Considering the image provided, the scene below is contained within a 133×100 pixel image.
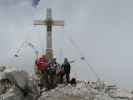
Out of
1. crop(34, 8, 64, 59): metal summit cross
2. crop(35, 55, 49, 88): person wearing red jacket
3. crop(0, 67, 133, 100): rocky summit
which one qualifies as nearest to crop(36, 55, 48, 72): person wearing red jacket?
crop(35, 55, 49, 88): person wearing red jacket

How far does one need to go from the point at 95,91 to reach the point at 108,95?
41.8 inches

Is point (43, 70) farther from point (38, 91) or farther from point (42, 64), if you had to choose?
point (38, 91)

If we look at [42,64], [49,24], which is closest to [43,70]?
[42,64]

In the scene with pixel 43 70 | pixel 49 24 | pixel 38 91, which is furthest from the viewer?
pixel 49 24

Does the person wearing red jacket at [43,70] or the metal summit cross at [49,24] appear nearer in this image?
the person wearing red jacket at [43,70]

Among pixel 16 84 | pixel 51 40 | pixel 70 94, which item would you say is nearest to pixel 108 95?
pixel 70 94

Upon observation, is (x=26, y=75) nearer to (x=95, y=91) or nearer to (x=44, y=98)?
(x=44, y=98)

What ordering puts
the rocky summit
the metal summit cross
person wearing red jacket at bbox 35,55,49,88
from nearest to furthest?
the rocky summit < person wearing red jacket at bbox 35,55,49,88 < the metal summit cross

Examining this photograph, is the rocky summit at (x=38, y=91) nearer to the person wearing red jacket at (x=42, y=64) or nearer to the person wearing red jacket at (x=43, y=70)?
the person wearing red jacket at (x=43, y=70)

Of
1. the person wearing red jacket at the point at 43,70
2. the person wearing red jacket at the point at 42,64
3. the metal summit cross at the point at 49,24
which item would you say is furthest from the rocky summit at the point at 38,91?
the metal summit cross at the point at 49,24

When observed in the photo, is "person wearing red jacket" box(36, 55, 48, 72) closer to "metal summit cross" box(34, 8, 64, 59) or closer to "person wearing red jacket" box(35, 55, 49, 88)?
"person wearing red jacket" box(35, 55, 49, 88)

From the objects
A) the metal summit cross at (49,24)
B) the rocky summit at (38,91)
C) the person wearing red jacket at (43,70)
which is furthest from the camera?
the metal summit cross at (49,24)

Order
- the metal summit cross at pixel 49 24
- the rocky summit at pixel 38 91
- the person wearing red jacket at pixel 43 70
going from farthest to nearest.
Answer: the metal summit cross at pixel 49 24 → the person wearing red jacket at pixel 43 70 → the rocky summit at pixel 38 91

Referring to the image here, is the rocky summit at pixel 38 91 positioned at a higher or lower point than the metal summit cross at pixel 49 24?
lower
